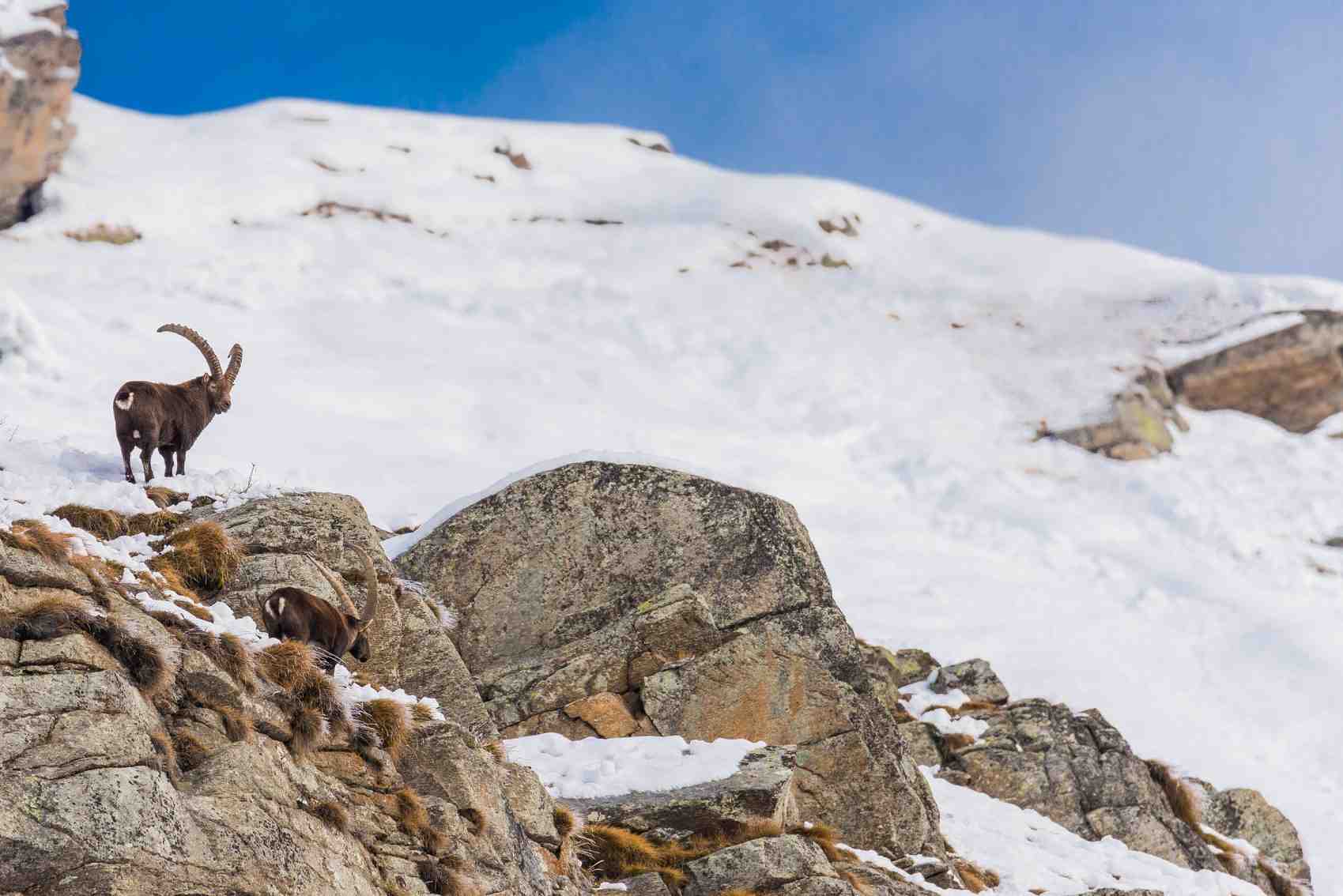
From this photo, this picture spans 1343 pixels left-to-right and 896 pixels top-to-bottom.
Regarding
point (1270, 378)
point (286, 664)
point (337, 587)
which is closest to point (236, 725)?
point (286, 664)

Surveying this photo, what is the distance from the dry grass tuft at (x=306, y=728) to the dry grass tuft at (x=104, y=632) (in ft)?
3.17

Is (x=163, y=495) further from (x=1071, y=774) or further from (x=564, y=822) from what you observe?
(x=1071, y=774)

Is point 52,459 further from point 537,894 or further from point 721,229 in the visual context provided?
point 721,229

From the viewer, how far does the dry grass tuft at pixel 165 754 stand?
7.04 m

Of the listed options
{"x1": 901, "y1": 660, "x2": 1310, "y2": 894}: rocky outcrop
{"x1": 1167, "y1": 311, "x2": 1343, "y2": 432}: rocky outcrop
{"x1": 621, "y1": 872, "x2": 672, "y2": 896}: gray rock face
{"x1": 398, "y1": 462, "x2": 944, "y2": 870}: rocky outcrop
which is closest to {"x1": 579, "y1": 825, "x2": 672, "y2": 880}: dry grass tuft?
{"x1": 621, "y1": 872, "x2": 672, "y2": 896}: gray rock face

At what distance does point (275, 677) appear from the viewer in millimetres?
8688

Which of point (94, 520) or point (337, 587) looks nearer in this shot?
point (94, 520)

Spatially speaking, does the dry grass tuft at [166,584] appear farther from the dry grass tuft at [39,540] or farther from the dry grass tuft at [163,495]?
the dry grass tuft at [163,495]

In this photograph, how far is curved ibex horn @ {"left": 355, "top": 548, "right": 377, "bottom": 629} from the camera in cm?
1229

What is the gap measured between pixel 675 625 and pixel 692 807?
9.70 feet

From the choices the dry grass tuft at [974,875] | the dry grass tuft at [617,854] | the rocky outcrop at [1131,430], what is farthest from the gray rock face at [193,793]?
the rocky outcrop at [1131,430]

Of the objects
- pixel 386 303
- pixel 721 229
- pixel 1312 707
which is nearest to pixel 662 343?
pixel 386 303

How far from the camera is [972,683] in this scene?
2145cm

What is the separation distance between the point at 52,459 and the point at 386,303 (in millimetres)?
38362
